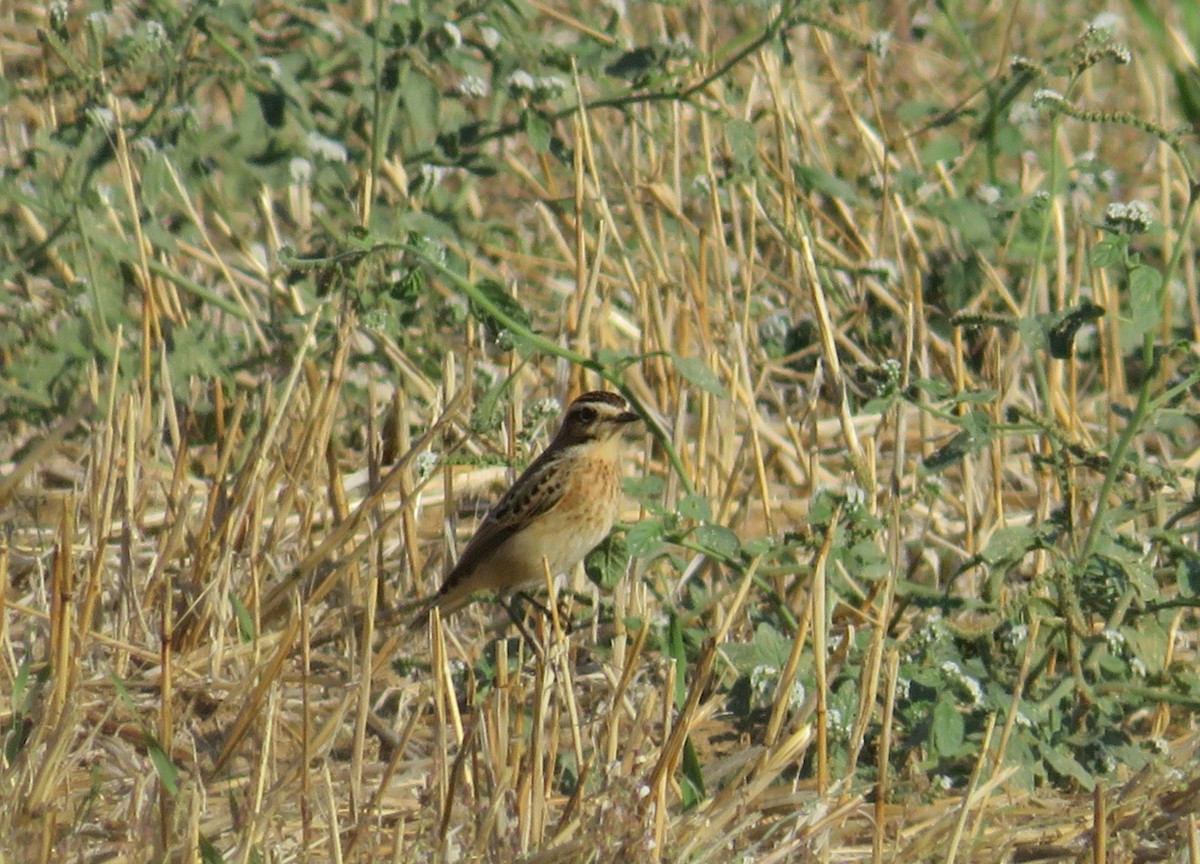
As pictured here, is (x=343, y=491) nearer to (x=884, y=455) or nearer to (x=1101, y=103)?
(x=884, y=455)

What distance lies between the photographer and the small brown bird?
6254 mm

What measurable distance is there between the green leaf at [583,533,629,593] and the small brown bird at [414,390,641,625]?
3 cm

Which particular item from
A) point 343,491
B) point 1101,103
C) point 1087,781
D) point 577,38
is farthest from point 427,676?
point 1101,103

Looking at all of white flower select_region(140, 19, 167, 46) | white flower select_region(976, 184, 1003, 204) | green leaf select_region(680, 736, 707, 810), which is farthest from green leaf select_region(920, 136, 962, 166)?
green leaf select_region(680, 736, 707, 810)

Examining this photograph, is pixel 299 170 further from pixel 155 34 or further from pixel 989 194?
pixel 989 194

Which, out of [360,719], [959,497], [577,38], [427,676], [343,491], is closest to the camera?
[360,719]

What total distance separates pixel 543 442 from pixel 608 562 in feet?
3.36

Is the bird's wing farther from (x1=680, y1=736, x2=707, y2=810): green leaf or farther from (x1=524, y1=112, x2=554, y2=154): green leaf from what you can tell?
(x1=680, y1=736, x2=707, y2=810): green leaf

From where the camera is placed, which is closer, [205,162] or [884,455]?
[205,162]

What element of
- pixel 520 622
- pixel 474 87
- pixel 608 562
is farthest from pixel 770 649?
pixel 474 87

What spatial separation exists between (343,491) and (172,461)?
0.90 meters

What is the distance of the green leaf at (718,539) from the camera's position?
5.40 metres

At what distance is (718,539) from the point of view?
17.7 ft

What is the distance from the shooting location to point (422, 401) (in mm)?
7180
